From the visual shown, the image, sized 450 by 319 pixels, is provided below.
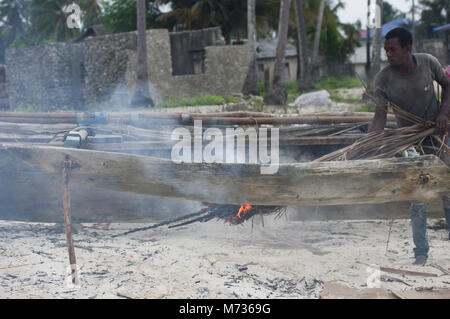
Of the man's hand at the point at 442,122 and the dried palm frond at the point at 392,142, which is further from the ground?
the man's hand at the point at 442,122

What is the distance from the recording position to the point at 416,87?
118 inches

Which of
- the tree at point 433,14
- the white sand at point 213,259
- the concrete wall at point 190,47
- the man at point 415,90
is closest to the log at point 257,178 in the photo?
the man at point 415,90

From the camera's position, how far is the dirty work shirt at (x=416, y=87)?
296 centimetres

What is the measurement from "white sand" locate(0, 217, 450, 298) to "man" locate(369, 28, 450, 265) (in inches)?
13.6

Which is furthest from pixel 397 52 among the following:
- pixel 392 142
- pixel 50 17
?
pixel 50 17

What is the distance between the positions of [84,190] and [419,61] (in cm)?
297

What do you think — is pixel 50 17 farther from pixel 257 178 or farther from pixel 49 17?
pixel 257 178

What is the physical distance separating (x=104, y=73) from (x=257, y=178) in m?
13.5

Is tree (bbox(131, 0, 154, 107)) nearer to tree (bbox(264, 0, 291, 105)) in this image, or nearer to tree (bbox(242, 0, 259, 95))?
tree (bbox(242, 0, 259, 95))

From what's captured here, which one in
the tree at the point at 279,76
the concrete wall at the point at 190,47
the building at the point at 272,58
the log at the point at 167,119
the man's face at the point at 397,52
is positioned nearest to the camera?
the man's face at the point at 397,52

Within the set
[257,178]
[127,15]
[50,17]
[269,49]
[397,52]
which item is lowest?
[257,178]

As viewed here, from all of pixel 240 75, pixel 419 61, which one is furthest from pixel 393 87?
pixel 240 75

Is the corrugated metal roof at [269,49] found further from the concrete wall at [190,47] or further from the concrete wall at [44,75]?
the concrete wall at [44,75]

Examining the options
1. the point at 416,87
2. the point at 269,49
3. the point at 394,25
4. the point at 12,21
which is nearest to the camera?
the point at 416,87
